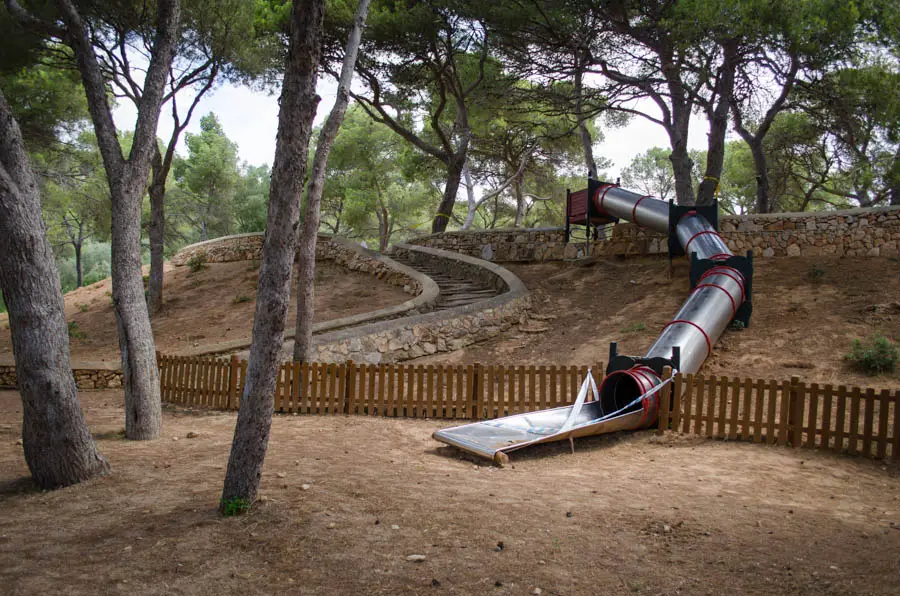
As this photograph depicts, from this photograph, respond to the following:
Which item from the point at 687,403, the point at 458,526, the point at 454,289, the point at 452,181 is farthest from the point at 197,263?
the point at 458,526

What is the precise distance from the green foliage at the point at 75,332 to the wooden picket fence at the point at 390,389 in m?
7.72

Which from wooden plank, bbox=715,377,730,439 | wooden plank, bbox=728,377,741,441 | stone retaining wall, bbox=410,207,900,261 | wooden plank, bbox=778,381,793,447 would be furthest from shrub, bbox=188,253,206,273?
wooden plank, bbox=778,381,793,447

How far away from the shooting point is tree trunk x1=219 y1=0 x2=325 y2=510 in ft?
12.2

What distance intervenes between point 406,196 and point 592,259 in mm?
21492

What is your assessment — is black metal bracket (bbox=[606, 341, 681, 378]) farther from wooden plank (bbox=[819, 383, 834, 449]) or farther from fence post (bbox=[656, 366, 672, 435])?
wooden plank (bbox=[819, 383, 834, 449])

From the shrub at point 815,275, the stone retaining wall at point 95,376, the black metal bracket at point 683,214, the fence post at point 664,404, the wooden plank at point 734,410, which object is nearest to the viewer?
the wooden plank at point 734,410

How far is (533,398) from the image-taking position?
7738mm

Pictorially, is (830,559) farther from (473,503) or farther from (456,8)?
(456,8)

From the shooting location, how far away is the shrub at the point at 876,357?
8188mm

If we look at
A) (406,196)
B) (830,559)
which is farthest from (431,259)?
(406,196)

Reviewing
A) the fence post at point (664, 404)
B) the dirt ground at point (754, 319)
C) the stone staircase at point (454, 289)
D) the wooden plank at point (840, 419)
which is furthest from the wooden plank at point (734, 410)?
the stone staircase at point (454, 289)

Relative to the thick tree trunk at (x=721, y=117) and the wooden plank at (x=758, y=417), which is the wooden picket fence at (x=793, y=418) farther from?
the thick tree trunk at (x=721, y=117)

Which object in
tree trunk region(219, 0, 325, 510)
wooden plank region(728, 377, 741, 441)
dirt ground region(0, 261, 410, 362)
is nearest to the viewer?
tree trunk region(219, 0, 325, 510)

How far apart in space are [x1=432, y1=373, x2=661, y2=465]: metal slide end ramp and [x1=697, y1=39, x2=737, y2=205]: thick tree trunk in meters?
9.02
